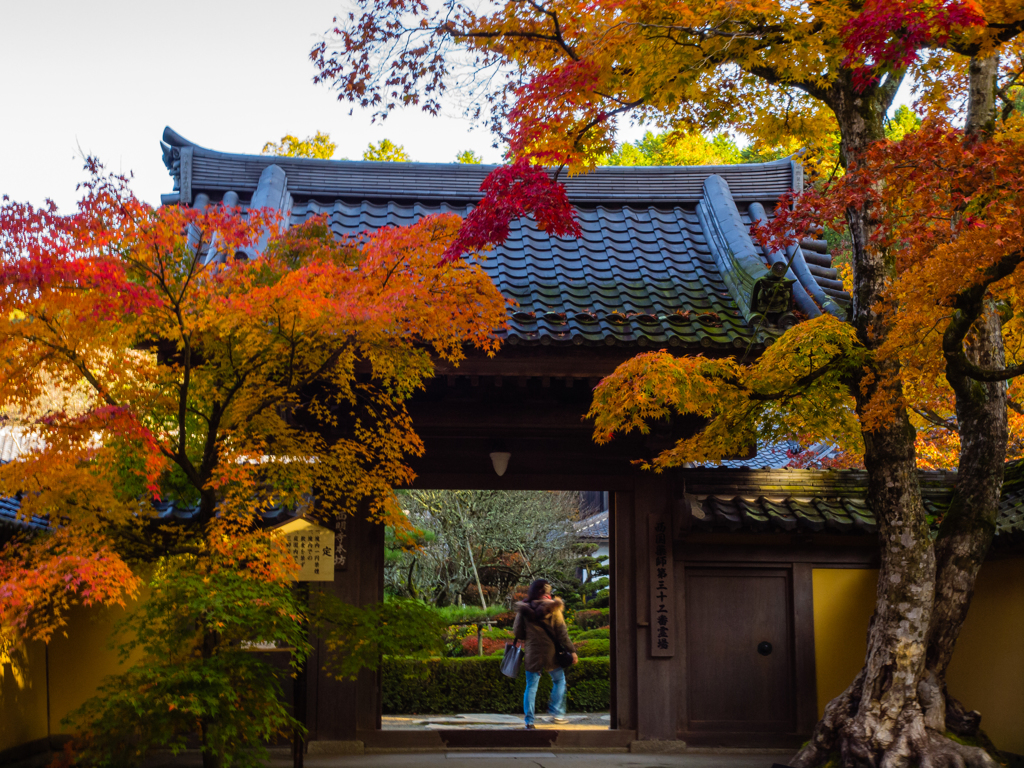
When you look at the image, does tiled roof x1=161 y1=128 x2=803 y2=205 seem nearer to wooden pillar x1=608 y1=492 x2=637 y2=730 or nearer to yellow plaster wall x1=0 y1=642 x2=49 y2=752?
wooden pillar x1=608 y1=492 x2=637 y2=730

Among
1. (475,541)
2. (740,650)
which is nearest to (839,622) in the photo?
(740,650)

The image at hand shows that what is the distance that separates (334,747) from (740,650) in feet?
13.7

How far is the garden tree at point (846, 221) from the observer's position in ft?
19.7

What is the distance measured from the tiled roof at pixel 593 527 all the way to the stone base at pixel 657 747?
1104cm

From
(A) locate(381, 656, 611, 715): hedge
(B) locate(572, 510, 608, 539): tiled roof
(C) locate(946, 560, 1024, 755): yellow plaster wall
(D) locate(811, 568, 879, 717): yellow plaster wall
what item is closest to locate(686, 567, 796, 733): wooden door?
(D) locate(811, 568, 879, 717): yellow plaster wall

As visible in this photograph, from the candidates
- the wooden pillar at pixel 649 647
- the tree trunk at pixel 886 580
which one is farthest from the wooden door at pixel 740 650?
the tree trunk at pixel 886 580

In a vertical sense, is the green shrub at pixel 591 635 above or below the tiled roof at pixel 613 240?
below

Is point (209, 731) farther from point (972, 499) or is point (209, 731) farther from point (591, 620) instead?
point (591, 620)

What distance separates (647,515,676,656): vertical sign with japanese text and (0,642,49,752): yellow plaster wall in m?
5.88

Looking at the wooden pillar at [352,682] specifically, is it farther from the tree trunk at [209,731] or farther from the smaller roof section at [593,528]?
the smaller roof section at [593,528]

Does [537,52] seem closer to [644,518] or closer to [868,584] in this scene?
[644,518]

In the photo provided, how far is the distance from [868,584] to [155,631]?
6967mm

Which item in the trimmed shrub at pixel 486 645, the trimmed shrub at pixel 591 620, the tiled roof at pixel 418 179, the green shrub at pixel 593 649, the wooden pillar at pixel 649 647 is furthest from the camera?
the trimmed shrub at pixel 591 620

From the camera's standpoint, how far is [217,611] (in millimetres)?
5535
